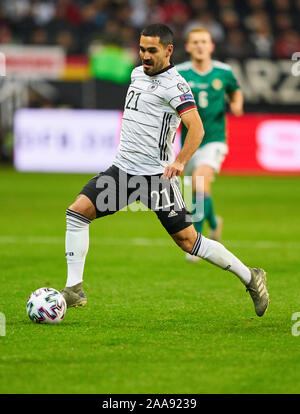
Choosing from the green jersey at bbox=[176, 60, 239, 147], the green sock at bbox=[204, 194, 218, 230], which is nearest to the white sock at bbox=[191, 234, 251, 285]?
the green sock at bbox=[204, 194, 218, 230]

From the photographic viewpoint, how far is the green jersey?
31.9 ft

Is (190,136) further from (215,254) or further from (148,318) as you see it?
(148,318)

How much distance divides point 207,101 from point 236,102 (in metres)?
0.35

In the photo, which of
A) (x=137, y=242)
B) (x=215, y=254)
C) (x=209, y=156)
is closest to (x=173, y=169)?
(x=215, y=254)

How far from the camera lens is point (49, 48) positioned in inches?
863

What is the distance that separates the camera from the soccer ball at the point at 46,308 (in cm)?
601

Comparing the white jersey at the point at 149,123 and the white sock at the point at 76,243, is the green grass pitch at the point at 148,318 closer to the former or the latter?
the white sock at the point at 76,243

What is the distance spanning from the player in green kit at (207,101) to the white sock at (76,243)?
10.9ft

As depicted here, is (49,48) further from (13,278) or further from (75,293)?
(75,293)

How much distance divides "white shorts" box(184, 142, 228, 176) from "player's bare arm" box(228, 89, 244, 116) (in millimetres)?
484

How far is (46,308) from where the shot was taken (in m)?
6.01

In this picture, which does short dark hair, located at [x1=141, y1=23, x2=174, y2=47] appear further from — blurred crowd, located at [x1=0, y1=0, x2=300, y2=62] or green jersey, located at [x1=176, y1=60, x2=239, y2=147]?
blurred crowd, located at [x1=0, y1=0, x2=300, y2=62]

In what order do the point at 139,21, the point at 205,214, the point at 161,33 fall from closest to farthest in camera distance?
the point at 161,33, the point at 205,214, the point at 139,21

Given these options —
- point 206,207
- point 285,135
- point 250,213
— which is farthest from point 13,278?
point 285,135
